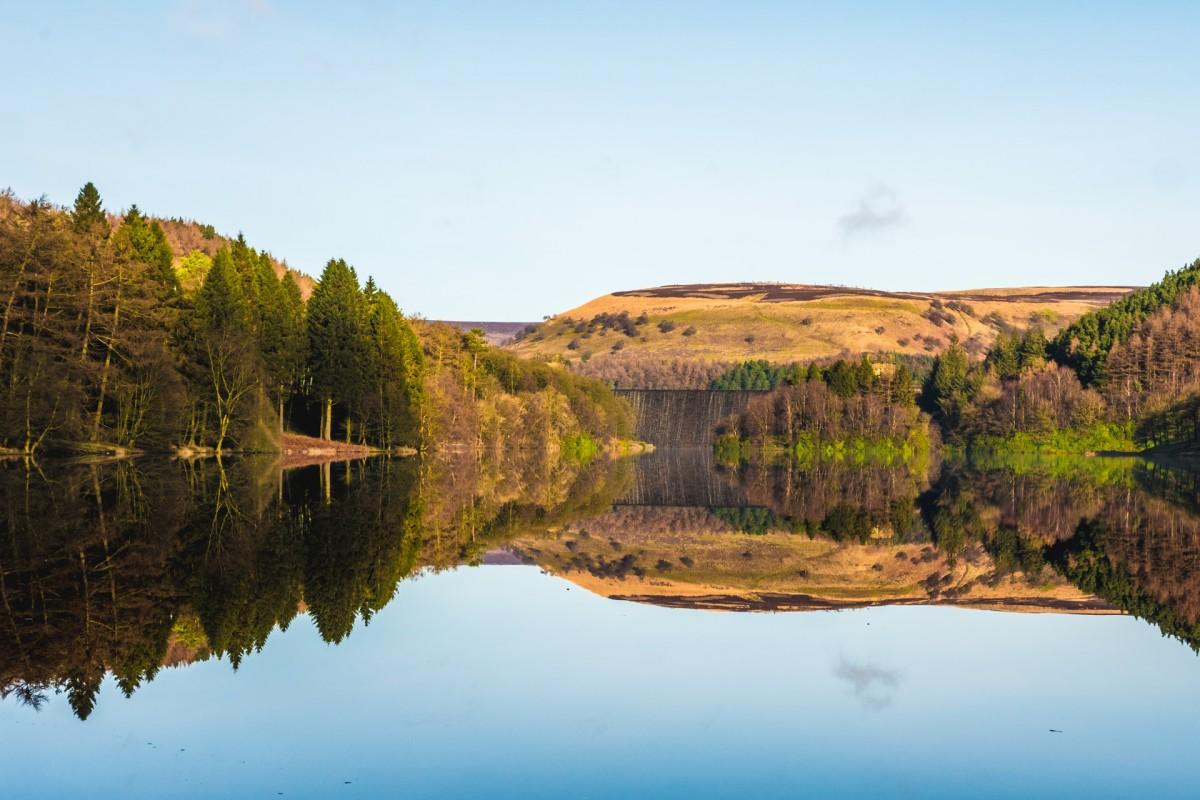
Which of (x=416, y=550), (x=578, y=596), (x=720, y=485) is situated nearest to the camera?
(x=578, y=596)

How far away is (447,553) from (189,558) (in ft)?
19.1

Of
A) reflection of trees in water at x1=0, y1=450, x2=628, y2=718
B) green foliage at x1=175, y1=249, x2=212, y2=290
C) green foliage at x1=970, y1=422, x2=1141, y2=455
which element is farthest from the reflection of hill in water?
green foliage at x1=970, y1=422, x2=1141, y2=455

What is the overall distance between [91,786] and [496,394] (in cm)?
9575

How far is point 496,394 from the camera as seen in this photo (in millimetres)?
104625

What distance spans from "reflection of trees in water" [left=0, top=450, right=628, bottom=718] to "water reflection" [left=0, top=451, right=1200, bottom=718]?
0.05 m

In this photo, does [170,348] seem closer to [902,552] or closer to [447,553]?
[447,553]

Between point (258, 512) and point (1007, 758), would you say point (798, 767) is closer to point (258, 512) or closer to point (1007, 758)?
point (1007, 758)

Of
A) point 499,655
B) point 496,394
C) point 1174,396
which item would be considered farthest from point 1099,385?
point 499,655

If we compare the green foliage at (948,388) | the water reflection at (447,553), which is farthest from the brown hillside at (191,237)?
the water reflection at (447,553)

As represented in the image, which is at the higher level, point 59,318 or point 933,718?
point 59,318

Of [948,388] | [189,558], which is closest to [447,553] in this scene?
[189,558]

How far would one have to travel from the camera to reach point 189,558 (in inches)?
798

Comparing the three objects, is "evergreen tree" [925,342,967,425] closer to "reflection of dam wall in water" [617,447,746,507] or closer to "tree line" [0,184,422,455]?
"reflection of dam wall in water" [617,447,746,507]

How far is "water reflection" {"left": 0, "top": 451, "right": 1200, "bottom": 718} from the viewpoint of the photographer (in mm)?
14469
